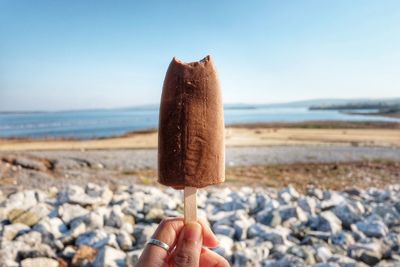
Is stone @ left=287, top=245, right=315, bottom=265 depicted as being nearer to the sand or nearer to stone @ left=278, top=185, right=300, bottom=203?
stone @ left=278, top=185, right=300, bottom=203

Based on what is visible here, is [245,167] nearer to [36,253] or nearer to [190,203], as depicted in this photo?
[36,253]

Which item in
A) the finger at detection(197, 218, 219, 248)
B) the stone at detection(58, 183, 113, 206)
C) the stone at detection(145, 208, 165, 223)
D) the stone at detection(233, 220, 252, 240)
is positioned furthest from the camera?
the stone at detection(58, 183, 113, 206)

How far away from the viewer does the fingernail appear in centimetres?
196

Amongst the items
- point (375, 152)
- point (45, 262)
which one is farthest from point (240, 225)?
point (375, 152)

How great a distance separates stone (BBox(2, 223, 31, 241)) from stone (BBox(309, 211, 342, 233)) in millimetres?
3431

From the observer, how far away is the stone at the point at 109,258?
3.54 m

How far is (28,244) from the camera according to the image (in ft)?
13.0

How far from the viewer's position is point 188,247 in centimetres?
194

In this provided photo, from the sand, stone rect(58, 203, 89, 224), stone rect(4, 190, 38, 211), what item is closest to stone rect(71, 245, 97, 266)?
stone rect(58, 203, 89, 224)

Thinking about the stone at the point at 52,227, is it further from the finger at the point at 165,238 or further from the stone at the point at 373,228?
the stone at the point at 373,228

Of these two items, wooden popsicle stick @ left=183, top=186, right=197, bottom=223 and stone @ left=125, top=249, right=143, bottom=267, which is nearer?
wooden popsicle stick @ left=183, top=186, right=197, bottom=223

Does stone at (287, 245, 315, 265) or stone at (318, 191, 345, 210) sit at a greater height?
stone at (318, 191, 345, 210)

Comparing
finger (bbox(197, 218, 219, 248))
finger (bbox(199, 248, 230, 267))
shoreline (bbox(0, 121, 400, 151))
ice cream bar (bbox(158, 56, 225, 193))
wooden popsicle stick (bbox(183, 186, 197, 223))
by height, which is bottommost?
shoreline (bbox(0, 121, 400, 151))

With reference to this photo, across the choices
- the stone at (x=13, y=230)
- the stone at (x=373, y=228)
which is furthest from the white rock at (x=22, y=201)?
the stone at (x=373, y=228)
